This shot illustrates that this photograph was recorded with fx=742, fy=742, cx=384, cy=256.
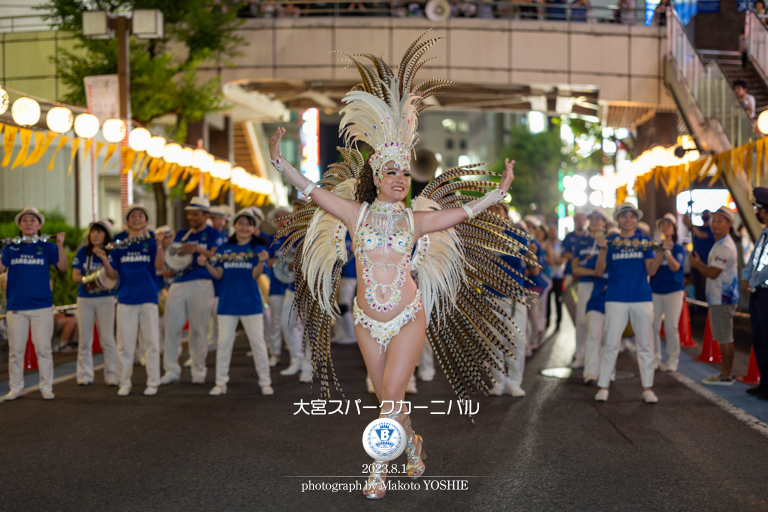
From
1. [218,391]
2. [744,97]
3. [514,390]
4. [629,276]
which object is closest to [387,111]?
[629,276]

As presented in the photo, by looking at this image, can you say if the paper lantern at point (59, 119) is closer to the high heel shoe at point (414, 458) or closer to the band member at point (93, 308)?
the band member at point (93, 308)

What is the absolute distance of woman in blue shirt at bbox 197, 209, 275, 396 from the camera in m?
8.07

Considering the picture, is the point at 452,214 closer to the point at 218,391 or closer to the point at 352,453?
the point at 352,453

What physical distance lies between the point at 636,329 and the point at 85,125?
26.9 ft

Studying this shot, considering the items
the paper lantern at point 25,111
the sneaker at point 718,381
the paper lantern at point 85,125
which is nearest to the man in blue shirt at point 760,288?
the sneaker at point 718,381

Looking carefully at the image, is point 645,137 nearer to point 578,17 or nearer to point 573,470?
point 578,17

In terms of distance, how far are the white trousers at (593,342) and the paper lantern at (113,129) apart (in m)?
7.63

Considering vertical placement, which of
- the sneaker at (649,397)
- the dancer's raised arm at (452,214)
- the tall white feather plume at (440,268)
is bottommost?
the sneaker at (649,397)

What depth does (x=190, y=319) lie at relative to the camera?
892cm

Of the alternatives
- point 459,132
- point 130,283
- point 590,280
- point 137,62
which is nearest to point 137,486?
point 130,283

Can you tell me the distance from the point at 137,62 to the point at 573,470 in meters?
14.0

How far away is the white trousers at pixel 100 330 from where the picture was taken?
28.5 feet

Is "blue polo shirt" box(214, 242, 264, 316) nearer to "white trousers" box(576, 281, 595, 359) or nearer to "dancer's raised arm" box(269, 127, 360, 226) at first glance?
"dancer's raised arm" box(269, 127, 360, 226)

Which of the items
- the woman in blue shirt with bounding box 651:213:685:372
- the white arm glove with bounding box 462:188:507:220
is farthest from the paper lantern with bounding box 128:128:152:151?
the white arm glove with bounding box 462:188:507:220
